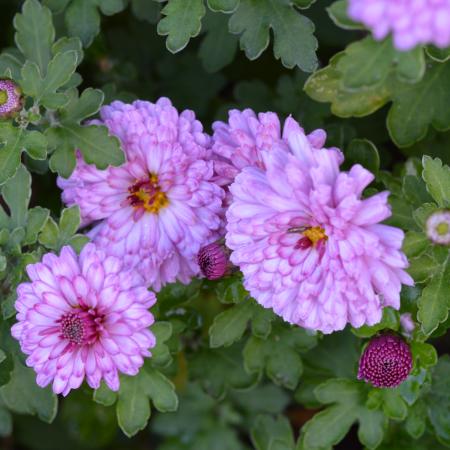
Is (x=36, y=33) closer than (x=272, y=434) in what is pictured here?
Yes

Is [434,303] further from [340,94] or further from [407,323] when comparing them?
[340,94]

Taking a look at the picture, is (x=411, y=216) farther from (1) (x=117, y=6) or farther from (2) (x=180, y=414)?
(2) (x=180, y=414)

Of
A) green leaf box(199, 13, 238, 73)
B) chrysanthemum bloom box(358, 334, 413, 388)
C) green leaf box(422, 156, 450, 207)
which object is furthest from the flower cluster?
green leaf box(199, 13, 238, 73)

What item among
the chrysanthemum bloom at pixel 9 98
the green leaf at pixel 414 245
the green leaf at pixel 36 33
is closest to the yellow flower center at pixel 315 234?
the green leaf at pixel 414 245

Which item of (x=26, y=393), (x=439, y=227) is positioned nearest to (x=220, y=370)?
(x=26, y=393)

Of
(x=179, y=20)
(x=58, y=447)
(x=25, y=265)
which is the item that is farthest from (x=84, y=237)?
(x=58, y=447)
